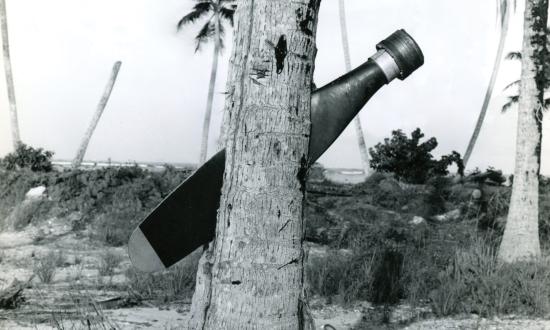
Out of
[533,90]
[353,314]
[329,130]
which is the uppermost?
[533,90]

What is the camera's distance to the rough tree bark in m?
1.70

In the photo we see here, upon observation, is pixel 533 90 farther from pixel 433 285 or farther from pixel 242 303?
pixel 242 303

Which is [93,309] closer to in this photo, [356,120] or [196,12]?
[356,120]

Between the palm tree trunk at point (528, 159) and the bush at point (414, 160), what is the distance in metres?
11.6

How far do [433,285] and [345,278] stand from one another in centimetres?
108

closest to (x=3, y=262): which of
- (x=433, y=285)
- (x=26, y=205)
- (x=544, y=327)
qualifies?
(x=26, y=205)

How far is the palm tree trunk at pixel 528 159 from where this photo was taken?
303 inches

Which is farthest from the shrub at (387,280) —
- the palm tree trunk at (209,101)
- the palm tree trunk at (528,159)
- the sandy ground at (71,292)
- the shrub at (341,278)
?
the palm tree trunk at (209,101)

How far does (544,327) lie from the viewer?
5.32 metres

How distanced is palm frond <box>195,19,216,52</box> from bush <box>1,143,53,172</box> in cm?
1372

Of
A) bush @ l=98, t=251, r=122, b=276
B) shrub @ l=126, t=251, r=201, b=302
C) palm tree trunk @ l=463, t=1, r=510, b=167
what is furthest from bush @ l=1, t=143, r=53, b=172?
palm tree trunk @ l=463, t=1, r=510, b=167

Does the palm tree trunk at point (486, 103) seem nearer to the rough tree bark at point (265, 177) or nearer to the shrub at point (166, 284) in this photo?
the shrub at point (166, 284)

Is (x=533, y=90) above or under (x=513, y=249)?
above

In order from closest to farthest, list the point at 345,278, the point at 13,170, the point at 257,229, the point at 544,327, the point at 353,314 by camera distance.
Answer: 1. the point at 257,229
2. the point at 544,327
3. the point at 353,314
4. the point at 345,278
5. the point at 13,170
